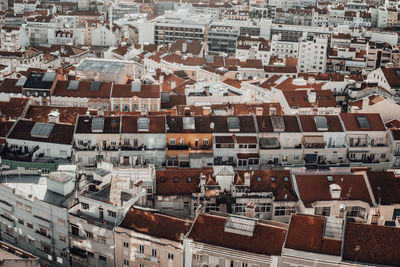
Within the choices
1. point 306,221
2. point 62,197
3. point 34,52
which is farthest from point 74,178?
point 34,52

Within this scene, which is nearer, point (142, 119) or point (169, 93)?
point (142, 119)

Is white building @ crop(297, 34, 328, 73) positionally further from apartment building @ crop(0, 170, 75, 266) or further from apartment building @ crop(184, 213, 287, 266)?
apartment building @ crop(184, 213, 287, 266)

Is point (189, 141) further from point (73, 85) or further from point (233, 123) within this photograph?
point (73, 85)

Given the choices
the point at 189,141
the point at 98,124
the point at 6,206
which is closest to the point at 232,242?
the point at 6,206

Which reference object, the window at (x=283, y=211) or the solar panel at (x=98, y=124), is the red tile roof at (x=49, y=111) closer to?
the solar panel at (x=98, y=124)

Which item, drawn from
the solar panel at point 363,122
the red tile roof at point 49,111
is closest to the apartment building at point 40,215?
the red tile roof at point 49,111

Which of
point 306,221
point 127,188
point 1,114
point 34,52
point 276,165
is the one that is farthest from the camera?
point 34,52

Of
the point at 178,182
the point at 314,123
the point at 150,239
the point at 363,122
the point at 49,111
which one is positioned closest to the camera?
the point at 150,239

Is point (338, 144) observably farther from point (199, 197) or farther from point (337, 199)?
point (199, 197)

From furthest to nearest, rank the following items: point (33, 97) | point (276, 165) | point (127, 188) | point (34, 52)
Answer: point (34, 52)
point (33, 97)
point (276, 165)
point (127, 188)
